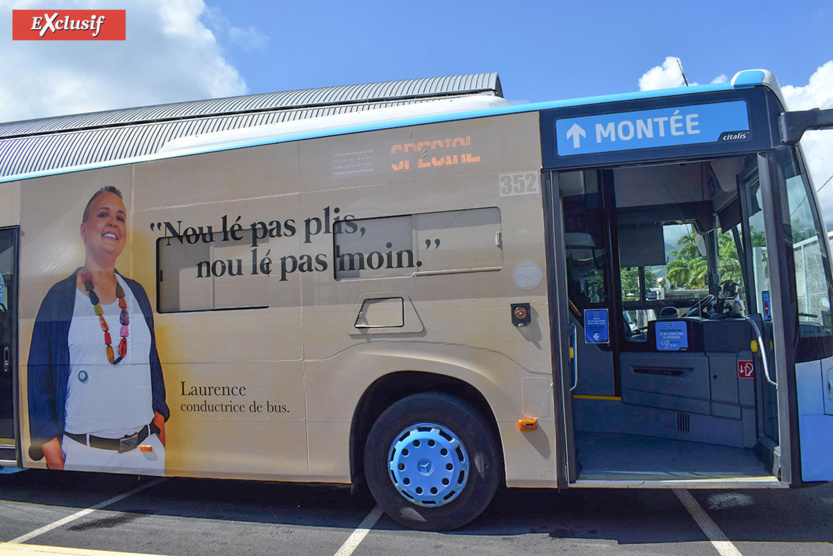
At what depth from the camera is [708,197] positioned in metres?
6.06

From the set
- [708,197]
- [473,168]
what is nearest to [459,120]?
[473,168]

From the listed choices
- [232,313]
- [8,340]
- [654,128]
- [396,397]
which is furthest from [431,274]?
[8,340]

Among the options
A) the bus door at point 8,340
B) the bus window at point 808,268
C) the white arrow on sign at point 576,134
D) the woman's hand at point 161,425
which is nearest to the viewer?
the bus window at point 808,268

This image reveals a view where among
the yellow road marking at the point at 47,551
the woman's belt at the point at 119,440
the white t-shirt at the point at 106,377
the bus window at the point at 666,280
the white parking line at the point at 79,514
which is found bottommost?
the white parking line at the point at 79,514

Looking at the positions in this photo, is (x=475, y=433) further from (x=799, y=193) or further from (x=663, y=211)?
(x=663, y=211)

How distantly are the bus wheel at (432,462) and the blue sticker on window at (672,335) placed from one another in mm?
2529

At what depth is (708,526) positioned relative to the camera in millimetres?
Result: 4367

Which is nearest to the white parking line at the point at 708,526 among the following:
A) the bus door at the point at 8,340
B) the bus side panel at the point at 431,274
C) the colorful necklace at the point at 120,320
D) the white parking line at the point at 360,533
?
the bus side panel at the point at 431,274

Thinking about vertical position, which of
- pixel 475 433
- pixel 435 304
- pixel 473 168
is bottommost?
pixel 475 433

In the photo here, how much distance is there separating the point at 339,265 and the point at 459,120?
149cm

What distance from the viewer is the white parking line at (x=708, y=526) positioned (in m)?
3.94

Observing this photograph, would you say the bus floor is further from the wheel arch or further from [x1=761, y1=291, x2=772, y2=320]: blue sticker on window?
[x1=761, y1=291, x2=772, y2=320]: blue sticker on window

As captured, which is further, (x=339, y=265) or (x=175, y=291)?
(x=175, y=291)

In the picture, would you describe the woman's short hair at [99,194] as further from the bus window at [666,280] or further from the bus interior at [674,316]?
the bus window at [666,280]
